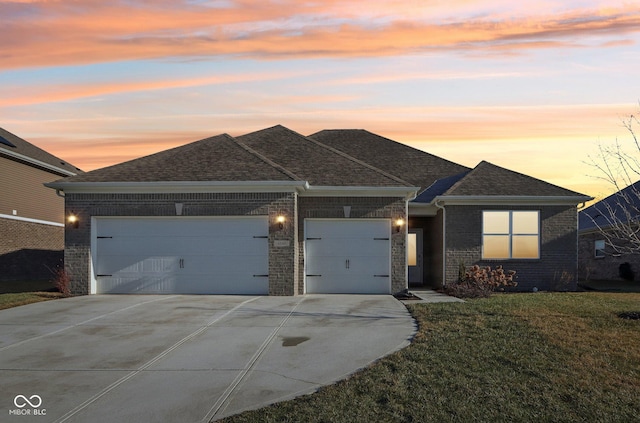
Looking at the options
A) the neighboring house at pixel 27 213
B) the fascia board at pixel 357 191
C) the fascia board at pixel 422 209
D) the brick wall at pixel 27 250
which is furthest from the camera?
the neighboring house at pixel 27 213

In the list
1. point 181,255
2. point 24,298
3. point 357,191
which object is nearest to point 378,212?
point 357,191

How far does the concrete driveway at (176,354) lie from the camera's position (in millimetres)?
7414

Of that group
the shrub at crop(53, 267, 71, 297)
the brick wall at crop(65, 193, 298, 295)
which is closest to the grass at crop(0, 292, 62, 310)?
the shrub at crop(53, 267, 71, 297)

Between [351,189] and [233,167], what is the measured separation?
3.78 meters

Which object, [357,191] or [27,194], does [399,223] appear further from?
[27,194]

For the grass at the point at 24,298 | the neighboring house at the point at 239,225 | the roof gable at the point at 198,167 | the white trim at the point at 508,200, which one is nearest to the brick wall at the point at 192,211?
the neighboring house at the point at 239,225

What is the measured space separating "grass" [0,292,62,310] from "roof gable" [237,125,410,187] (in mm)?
8428

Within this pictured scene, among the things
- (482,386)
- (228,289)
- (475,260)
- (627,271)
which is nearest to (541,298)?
(475,260)

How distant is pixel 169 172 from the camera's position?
19.1m

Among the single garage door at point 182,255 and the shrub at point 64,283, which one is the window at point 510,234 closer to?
the single garage door at point 182,255

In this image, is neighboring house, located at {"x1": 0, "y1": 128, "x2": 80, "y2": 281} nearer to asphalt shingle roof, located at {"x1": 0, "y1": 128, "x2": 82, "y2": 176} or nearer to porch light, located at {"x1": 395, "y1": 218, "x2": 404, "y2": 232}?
asphalt shingle roof, located at {"x1": 0, "y1": 128, "x2": 82, "y2": 176}

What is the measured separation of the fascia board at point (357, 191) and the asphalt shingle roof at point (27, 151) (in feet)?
55.4

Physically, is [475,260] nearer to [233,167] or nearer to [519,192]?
[519,192]

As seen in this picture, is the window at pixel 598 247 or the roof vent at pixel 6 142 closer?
the roof vent at pixel 6 142
